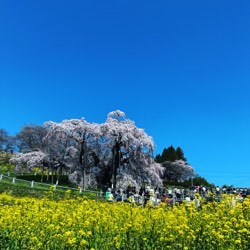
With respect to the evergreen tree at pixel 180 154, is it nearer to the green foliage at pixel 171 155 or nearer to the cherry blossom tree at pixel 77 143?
the green foliage at pixel 171 155

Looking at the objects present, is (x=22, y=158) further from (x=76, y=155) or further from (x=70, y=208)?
(x=70, y=208)

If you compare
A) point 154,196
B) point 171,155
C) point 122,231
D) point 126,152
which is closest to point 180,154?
point 171,155

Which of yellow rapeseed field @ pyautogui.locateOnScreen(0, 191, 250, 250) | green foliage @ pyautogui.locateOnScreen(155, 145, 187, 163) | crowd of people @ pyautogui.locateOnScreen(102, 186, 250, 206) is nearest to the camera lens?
yellow rapeseed field @ pyautogui.locateOnScreen(0, 191, 250, 250)

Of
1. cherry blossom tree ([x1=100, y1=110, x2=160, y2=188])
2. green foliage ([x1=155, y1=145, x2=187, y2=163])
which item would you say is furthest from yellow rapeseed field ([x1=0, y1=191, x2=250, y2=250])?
green foliage ([x1=155, y1=145, x2=187, y2=163])

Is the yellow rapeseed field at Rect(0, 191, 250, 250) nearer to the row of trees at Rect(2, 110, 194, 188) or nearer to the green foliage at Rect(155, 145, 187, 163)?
the row of trees at Rect(2, 110, 194, 188)

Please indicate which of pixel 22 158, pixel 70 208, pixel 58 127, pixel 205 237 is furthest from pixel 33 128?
pixel 205 237

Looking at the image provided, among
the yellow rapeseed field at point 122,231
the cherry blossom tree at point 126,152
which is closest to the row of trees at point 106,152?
the cherry blossom tree at point 126,152

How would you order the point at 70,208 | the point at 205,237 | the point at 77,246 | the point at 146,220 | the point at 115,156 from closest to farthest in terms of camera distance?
the point at 77,246 < the point at 205,237 < the point at 146,220 < the point at 70,208 < the point at 115,156

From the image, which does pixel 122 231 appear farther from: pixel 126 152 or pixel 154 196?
pixel 126 152

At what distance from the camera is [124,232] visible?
7422 millimetres

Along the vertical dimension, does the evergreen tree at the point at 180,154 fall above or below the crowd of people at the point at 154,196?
above

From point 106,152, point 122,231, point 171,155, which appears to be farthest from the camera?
point 171,155

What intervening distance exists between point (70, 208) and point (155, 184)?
1146 inches

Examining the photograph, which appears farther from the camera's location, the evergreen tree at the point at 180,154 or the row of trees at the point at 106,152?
the evergreen tree at the point at 180,154
